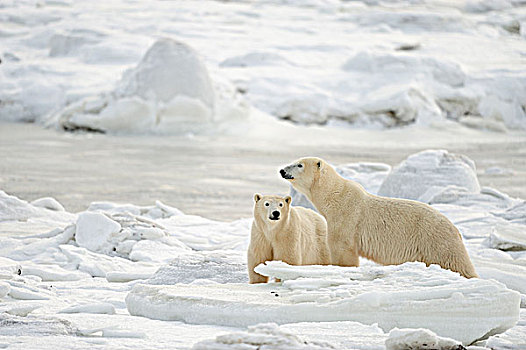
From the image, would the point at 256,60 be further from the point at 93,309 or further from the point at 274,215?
the point at 93,309

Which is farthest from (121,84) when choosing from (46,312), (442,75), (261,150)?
(46,312)

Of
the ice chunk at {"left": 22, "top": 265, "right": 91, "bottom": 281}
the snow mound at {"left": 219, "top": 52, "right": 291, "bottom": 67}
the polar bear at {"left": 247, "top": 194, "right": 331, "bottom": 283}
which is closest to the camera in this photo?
the polar bear at {"left": 247, "top": 194, "right": 331, "bottom": 283}

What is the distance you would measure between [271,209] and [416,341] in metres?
1.54

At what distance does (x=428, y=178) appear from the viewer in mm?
8266

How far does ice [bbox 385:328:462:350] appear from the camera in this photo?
2721mm

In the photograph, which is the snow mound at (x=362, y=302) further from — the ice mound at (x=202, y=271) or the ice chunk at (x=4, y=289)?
the ice mound at (x=202, y=271)

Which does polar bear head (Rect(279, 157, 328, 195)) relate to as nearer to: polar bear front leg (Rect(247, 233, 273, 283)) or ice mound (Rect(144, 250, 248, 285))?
polar bear front leg (Rect(247, 233, 273, 283))

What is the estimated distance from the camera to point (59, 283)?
464cm

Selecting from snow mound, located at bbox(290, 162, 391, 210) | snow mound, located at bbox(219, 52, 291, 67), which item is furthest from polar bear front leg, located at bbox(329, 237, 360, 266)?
snow mound, located at bbox(219, 52, 291, 67)

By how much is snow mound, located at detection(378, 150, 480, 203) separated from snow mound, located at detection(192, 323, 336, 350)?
5.60 m

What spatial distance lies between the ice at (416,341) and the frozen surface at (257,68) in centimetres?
1322

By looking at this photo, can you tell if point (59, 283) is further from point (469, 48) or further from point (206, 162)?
point (469, 48)

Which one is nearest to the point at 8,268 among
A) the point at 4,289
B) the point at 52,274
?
the point at 52,274

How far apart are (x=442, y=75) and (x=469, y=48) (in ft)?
15.0
